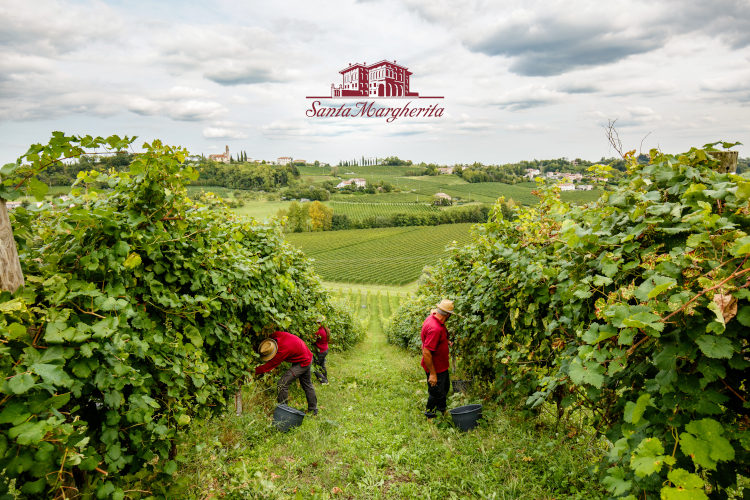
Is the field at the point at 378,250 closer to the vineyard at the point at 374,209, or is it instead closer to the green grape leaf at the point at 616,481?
the vineyard at the point at 374,209

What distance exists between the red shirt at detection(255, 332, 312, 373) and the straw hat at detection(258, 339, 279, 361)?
119mm

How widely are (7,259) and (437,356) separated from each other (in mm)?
5177

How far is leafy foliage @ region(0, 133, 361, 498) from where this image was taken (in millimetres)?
2129

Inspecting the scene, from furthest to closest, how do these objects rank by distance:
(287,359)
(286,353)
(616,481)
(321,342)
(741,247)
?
(321,342)
(287,359)
(286,353)
(616,481)
(741,247)

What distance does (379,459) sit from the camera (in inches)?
180

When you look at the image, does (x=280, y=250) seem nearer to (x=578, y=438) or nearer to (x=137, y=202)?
(x=137, y=202)

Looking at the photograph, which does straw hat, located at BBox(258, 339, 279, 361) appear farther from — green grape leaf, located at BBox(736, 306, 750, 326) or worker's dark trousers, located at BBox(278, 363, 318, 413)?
green grape leaf, located at BBox(736, 306, 750, 326)

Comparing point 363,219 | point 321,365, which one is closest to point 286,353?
point 321,365

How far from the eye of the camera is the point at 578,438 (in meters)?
4.22

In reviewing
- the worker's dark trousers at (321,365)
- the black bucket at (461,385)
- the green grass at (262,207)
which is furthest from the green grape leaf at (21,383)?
the green grass at (262,207)

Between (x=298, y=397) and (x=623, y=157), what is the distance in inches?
240

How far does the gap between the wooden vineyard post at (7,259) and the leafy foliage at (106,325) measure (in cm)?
8

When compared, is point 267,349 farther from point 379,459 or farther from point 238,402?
point 379,459

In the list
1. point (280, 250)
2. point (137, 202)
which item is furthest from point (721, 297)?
point (280, 250)
